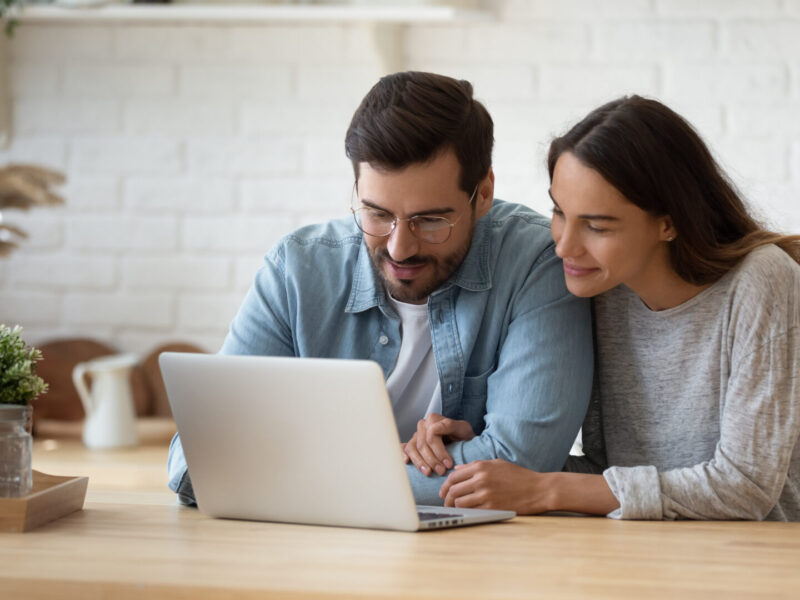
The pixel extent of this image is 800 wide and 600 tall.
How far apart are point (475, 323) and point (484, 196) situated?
0.20m

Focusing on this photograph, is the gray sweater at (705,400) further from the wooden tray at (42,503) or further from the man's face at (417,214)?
the wooden tray at (42,503)

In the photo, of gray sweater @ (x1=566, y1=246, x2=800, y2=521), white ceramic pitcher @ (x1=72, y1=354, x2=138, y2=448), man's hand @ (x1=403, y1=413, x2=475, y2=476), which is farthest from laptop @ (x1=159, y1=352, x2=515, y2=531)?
white ceramic pitcher @ (x1=72, y1=354, x2=138, y2=448)

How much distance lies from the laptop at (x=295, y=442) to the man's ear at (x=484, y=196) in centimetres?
52

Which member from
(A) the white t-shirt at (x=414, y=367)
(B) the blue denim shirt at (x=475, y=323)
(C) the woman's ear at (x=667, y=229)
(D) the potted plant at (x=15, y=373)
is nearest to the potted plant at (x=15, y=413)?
(D) the potted plant at (x=15, y=373)

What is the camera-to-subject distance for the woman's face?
1.41 m

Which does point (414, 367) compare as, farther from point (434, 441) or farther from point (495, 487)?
point (495, 487)

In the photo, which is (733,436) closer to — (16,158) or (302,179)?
(302,179)

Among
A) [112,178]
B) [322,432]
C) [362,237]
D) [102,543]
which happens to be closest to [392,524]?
[322,432]

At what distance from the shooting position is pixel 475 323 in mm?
1580

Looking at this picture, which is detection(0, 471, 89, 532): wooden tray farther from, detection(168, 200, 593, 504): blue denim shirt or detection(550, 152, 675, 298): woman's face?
detection(550, 152, 675, 298): woman's face

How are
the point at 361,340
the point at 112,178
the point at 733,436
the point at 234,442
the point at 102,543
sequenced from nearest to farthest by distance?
the point at 102,543 < the point at 234,442 < the point at 733,436 < the point at 361,340 < the point at 112,178

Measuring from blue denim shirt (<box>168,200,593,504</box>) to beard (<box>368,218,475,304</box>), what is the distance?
0.06ft

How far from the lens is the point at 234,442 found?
125 centimetres

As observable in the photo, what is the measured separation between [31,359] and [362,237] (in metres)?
0.55
